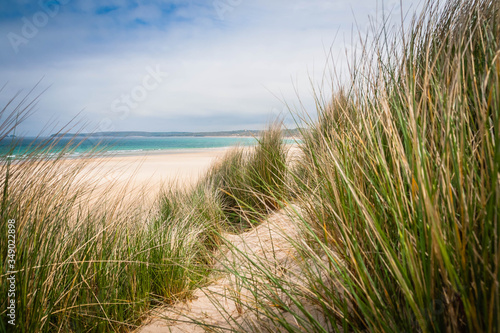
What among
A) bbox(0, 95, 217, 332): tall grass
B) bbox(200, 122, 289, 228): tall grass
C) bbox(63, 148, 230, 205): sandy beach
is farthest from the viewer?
bbox(200, 122, 289, 228): tall grass

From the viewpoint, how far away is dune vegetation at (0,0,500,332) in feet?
2.14

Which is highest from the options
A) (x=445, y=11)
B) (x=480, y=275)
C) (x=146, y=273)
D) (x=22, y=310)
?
(x=445, y=11)

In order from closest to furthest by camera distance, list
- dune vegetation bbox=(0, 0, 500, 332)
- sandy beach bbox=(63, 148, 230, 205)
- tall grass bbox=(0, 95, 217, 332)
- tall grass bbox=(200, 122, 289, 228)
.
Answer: dune vegetation bbox=(0, 0, 500, 332) → tall grass bbox=(0, 95, 217, 332) → sandy beach bbox=(63, 148, 230, 205) → tall grass bbox=(200, 122, 289, 228)

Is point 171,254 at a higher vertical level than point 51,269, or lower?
lower

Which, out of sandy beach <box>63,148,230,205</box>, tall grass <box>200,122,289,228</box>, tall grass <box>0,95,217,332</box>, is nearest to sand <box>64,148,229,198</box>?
sandy beach <box>63,148,230,205</box>

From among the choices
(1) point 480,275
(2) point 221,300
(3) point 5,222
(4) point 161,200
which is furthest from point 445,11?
(4) point 161,200

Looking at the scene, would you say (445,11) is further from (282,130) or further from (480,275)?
(282,130)

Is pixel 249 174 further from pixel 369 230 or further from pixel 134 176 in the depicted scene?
pixel 134 176

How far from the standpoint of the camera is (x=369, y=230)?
94 cm

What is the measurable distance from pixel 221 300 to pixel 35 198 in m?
1.25

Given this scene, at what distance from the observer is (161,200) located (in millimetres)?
3545

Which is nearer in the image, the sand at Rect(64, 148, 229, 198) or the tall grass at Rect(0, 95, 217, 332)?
the tall grass at Rect(0, 95, 217, 332)

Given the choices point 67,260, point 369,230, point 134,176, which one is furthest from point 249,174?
point 134,176

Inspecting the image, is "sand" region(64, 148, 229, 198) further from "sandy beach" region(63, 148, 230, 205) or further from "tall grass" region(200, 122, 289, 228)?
"tall grass" region(200, 122, 289, 228)
